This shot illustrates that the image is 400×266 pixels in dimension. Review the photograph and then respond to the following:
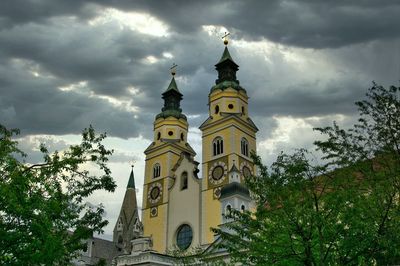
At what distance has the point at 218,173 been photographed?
52.1 meters

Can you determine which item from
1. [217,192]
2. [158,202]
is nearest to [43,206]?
[217,192]

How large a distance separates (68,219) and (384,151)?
10854 mm

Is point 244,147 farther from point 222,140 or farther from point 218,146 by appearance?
point 218,146

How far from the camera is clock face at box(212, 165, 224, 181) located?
51.7 meters

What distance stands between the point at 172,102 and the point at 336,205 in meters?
53.0

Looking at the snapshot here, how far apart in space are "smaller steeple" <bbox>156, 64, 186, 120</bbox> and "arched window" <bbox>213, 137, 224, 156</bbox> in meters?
11.1

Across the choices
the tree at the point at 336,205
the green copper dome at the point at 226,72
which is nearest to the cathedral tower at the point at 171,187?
the green copper dome at the point at 226,72

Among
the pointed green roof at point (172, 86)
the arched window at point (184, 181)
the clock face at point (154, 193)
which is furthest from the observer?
the pointed green roof at point (172, 86)

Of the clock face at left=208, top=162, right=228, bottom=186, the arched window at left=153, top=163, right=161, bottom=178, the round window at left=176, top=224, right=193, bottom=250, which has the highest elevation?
the arched window at left=153, top=163, right=161, bottom=178

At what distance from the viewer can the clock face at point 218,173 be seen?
51681 mm

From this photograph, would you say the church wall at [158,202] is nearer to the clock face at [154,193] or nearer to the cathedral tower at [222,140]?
the clock face at [154,193]

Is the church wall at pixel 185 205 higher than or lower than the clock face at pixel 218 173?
lower

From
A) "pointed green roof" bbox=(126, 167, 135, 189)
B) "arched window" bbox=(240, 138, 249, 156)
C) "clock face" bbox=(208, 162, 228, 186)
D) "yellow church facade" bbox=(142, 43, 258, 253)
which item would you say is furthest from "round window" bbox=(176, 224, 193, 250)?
"pointed green roof" bbox=(126, 167, 135, 189)

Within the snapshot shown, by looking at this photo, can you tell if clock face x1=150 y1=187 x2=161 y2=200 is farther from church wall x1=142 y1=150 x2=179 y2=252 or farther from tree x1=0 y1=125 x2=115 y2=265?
tree x1=0 y1=125 x2=115 y2=265
